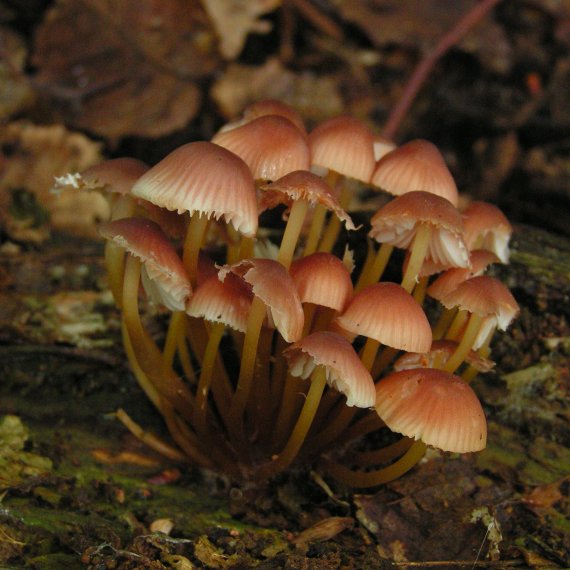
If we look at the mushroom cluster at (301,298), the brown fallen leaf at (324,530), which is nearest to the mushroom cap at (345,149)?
the mushroom cluster at (301,298)

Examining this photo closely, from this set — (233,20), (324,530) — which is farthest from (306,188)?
(233,20)

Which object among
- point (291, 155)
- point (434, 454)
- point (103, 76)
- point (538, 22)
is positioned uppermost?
point (538, 22)

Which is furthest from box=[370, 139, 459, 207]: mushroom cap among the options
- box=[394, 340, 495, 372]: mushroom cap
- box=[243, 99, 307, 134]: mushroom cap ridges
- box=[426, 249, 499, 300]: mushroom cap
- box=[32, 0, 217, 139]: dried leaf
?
box=[32, 0, 217, 139]: dried leaf

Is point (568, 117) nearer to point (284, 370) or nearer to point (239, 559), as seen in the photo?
point (284, 370)

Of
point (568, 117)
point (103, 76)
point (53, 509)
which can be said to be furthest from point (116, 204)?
point (568, 117)

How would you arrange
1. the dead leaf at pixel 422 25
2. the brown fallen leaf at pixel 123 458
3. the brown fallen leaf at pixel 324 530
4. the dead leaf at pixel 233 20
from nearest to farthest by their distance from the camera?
the brown fallen leaf at pixel 324 530, the brown fallen leaf at pixel 123 458, the dead leaf at pixel 233 20, the dead leaf at pixel 422 25

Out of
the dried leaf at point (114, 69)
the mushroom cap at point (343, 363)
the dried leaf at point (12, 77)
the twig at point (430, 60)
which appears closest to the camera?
the mushroom cap at point (343, 363)

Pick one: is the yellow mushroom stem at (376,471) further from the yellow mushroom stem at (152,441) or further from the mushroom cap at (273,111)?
the mushroom cap at (273,111)
